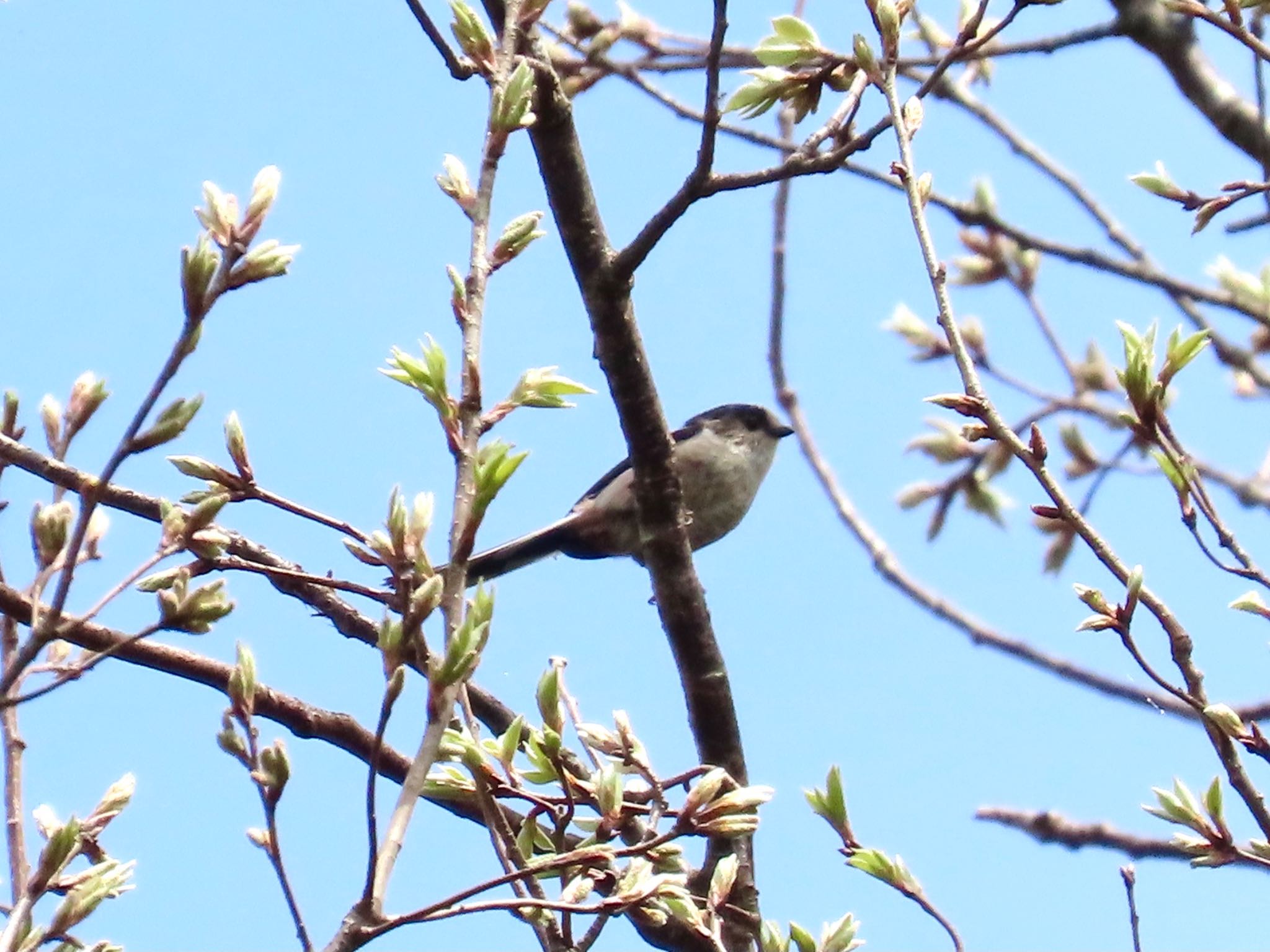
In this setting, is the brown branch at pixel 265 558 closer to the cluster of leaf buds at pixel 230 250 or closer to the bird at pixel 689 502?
the cluster of leaf buds at pixel 230 250

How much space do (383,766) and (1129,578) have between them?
157 centimetres

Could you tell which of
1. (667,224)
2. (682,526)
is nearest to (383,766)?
(682,526)

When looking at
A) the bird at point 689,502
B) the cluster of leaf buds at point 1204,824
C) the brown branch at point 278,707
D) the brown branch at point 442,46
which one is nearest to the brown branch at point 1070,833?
the cluster of leaf buds at point 1204,824

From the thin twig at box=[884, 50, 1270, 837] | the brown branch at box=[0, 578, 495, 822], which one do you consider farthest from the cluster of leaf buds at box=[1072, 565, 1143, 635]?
the brown branch at box=[0, 578, 495, 822]

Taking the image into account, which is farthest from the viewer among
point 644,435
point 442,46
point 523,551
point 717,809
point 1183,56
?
point 523,551

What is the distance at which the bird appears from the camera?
20.2 ft

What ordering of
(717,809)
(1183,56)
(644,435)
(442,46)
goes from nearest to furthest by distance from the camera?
(717,809)
(442,46)
(644,435)
(1183,56)

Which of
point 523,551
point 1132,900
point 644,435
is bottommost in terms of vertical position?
point 1132,900

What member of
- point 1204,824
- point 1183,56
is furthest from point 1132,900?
point 1183,56

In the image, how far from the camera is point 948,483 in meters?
4.84

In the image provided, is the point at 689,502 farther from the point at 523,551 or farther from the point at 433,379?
the point at 433,379

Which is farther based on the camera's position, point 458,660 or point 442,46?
point 442,46

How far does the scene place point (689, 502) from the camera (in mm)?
6402

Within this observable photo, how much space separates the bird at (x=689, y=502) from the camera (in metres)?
6.17
